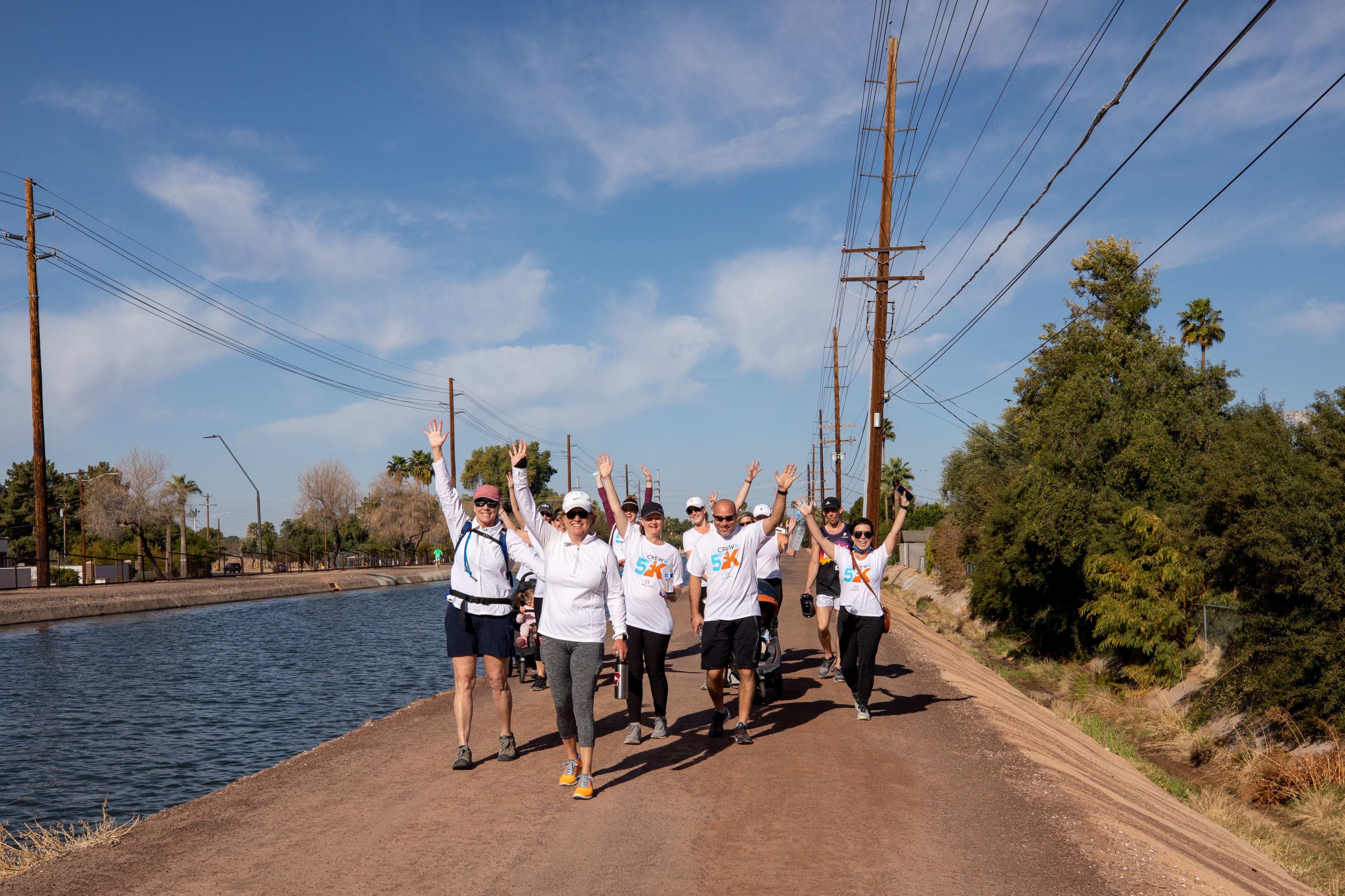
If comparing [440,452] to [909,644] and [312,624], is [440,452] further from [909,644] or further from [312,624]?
[312,624]

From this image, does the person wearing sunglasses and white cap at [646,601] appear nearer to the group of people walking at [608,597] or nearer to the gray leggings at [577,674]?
the group of people walking at [608,597]

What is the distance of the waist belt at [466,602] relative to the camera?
709 cm

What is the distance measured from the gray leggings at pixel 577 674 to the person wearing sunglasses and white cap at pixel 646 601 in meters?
1.16

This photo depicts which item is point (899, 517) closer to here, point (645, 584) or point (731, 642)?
point (731, 642)

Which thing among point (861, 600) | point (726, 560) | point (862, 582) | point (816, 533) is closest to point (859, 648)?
point (861, 600)

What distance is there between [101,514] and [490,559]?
6017cm

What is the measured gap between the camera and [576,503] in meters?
6.61

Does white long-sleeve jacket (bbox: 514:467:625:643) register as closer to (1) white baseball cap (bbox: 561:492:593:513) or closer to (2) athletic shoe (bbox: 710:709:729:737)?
(1) white baseball cap (bbox: 561:492:593:513)

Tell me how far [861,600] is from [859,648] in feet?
1.60

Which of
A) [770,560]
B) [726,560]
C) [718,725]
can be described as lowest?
[718,725]

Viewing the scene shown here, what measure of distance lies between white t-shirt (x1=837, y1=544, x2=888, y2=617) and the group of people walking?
0.01 metres

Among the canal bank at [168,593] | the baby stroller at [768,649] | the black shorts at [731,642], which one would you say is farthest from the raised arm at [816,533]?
the canal bank at [168,593]

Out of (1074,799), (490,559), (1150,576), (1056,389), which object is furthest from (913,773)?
(1056,389)

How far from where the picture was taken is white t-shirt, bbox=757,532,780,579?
10438mm
